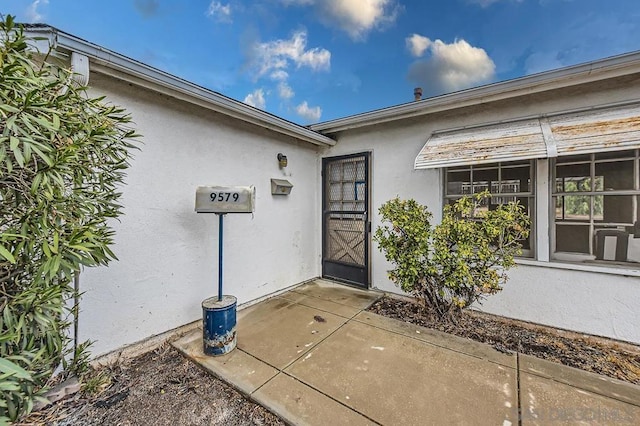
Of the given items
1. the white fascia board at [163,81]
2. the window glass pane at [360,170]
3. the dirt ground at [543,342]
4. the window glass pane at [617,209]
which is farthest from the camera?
the window glass pane at [360,170]

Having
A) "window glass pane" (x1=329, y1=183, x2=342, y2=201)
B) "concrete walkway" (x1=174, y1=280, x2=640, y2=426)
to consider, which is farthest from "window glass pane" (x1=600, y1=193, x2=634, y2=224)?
"window glass pane" (x1=329, y1=183, x2=342, y2=201)

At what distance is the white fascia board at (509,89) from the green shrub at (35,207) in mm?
3831

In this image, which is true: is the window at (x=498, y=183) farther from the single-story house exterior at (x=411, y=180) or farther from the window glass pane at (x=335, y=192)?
the window glass pane at (x=335, y=192)

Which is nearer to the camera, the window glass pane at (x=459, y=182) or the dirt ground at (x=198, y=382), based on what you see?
the dirt ground at (x=198, y=382)

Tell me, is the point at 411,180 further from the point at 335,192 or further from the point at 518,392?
the point at 518,392

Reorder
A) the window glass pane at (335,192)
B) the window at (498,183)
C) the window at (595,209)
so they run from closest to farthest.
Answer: the window at (595,209) → the window at (498,183) → the window glass pane at (335,192)

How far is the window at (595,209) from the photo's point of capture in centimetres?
335

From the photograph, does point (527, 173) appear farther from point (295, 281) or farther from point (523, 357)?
point (295, 281)

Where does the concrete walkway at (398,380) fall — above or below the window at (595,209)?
below

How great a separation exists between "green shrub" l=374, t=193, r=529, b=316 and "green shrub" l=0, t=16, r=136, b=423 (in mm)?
3474

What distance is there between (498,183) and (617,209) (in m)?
1.50

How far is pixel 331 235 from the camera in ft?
18.5

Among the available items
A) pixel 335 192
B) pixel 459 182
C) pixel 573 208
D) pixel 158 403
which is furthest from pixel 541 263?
pixel 158 403

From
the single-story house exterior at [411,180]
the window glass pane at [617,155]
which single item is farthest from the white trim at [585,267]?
the window glass pane at [617,155]
